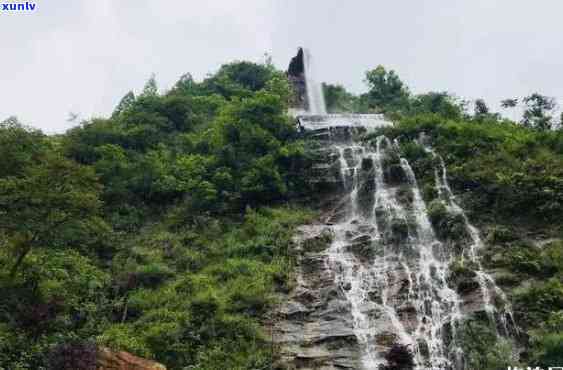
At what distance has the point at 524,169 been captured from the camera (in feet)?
63.8

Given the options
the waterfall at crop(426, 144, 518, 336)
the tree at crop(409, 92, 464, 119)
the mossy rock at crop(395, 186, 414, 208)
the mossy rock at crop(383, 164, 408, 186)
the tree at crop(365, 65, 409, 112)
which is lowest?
the waterfall at crop(426, 144, 518, 336)

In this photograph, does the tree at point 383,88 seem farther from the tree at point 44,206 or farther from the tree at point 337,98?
the tree at point 44,206

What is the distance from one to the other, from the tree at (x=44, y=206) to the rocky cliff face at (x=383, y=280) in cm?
622

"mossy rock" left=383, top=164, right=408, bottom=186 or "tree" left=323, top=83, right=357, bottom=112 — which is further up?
"tree" left=323, top=83, right=357, bottom=112

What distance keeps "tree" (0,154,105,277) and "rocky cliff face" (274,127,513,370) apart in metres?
6.22

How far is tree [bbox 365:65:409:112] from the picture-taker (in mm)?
40959

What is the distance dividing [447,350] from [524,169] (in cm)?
858

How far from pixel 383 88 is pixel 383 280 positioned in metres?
28.0

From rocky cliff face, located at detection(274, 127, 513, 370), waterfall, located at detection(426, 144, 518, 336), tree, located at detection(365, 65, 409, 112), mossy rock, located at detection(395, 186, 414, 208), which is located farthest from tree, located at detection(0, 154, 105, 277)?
tree, located at detection(365, 65, 409, 112)

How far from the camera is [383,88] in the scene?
41969 mm

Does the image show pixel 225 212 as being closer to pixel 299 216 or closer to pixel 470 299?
pixel 299 216

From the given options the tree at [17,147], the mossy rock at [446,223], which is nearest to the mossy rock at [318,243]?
the mossy rock at [446,223]

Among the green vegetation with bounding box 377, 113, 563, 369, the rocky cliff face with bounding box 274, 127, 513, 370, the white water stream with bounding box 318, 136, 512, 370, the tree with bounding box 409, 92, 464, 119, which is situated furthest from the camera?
the tree with bounding box 409, 92, 464, 119

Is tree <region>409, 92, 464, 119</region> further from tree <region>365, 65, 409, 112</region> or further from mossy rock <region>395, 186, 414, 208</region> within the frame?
mossy rock <region>395, 186, 414, 208</region>
